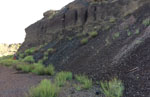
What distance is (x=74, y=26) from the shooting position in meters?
24.8

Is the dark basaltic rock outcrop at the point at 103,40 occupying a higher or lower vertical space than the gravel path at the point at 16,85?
higher

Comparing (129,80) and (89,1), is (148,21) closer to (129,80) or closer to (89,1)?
(129,80)

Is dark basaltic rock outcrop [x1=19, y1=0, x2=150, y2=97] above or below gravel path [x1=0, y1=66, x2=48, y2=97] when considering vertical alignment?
above

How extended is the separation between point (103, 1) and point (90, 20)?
11.6 feet

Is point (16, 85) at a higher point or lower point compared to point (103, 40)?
lower

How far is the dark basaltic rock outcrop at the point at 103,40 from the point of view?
18.7 ft

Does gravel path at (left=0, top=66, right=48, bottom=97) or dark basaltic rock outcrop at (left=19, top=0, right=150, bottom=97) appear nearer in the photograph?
gravel path at (left=0, top=66, right=48, bottom=97)

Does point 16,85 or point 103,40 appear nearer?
point 16,85

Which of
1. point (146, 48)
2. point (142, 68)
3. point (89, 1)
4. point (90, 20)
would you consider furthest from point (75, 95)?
point (89, 1)

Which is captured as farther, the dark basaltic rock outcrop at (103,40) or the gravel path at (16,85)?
the dark basaltic rock outcrop at (103,40)

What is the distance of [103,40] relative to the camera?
11.7m

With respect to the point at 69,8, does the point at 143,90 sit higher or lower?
lower

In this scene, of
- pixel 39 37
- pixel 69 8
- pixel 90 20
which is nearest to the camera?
pixel 90 20

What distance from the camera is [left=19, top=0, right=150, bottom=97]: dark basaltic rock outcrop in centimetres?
570
